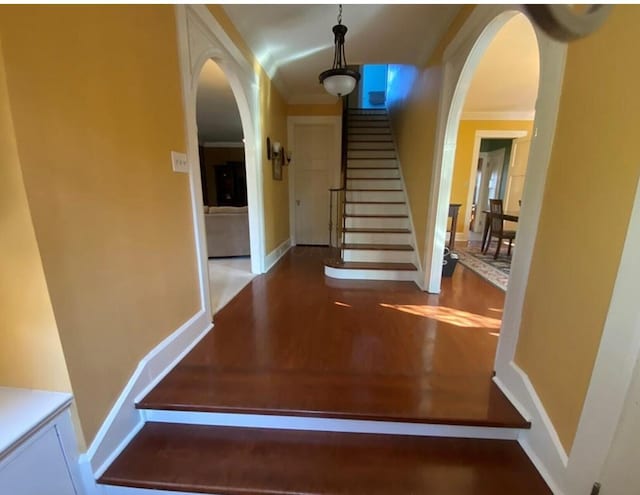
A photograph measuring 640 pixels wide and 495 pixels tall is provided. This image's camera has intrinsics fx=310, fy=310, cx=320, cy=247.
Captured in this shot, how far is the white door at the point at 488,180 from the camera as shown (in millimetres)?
7066

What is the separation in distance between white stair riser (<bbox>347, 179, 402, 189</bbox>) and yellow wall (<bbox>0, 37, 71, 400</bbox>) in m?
3.99

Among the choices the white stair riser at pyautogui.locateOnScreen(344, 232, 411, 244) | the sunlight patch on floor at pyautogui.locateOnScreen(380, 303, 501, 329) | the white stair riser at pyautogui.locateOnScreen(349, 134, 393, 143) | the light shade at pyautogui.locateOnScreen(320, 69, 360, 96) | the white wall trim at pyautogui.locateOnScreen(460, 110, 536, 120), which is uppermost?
the white wall trim at pyautogui.locateOnScreen(460, 110, 536, 120)

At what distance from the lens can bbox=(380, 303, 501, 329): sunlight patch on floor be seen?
2.37 m

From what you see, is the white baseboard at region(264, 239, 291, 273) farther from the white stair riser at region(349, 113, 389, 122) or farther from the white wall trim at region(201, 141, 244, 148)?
the white wall trim at region(201, 141, 244, 148)

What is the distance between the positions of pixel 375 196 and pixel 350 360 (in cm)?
300

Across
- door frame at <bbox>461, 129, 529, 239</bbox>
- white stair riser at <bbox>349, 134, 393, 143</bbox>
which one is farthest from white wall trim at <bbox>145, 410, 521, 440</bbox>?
door frame at <bbox>461, 129, 529, 239</bbox>

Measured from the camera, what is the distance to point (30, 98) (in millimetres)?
1029

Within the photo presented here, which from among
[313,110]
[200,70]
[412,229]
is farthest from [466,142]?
[200,70]

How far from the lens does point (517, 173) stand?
5625 mm

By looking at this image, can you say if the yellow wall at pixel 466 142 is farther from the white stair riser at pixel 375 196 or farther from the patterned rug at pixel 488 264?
the white stair riser at pixel 375 196

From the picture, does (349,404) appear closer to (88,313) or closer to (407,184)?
(88,313)

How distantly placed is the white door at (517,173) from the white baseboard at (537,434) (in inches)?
190

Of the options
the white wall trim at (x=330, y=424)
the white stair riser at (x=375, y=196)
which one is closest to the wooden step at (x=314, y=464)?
the white wall trim at (x=330, y=424)

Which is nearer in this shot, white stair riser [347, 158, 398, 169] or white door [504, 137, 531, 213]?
white stair riser [347, 158, 398, 169]
